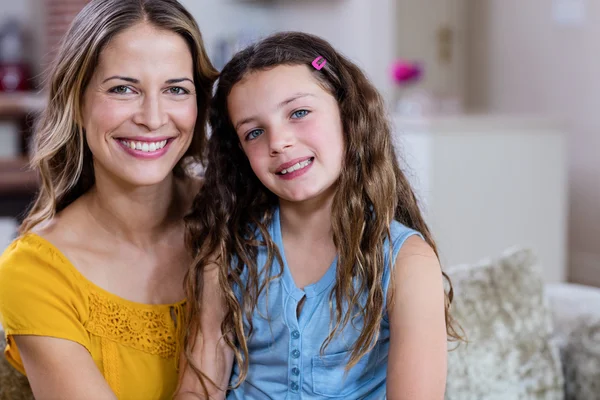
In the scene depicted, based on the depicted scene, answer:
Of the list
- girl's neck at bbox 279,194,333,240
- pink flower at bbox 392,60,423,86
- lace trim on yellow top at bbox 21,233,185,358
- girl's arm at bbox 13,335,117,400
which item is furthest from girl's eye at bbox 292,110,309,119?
pink flower at bbox 392,60,423,86

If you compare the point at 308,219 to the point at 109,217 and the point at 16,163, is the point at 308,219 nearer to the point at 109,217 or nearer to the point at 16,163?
the point at 109,217

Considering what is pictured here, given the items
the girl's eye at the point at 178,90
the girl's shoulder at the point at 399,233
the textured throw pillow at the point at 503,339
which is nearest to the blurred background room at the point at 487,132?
the textured throw pillow at the point at 503,339

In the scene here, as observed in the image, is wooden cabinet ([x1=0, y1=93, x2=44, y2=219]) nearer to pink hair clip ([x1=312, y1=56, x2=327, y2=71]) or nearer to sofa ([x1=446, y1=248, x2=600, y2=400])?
sofa ([x1=446, y1=248, x2=600, y2=400])

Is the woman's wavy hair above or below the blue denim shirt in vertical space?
above

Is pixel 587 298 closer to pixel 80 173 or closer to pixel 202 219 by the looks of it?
pixel 202 219

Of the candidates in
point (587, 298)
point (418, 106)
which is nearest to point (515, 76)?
point (418, 106)

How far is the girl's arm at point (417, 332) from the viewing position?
4.58 ft

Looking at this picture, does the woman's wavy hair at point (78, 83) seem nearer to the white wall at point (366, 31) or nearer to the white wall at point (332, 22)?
the white wall at point (332, 22)

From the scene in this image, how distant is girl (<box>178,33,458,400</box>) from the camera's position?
1.44 meters

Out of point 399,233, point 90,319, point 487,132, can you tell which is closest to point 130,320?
point 90,319

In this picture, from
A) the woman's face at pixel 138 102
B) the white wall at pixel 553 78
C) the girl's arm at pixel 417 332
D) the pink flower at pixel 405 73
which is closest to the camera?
the girl's arm at pixel 417 332

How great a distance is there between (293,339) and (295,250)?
0.59 feet

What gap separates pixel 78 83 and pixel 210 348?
56cm

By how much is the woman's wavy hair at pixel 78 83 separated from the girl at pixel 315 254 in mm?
92
